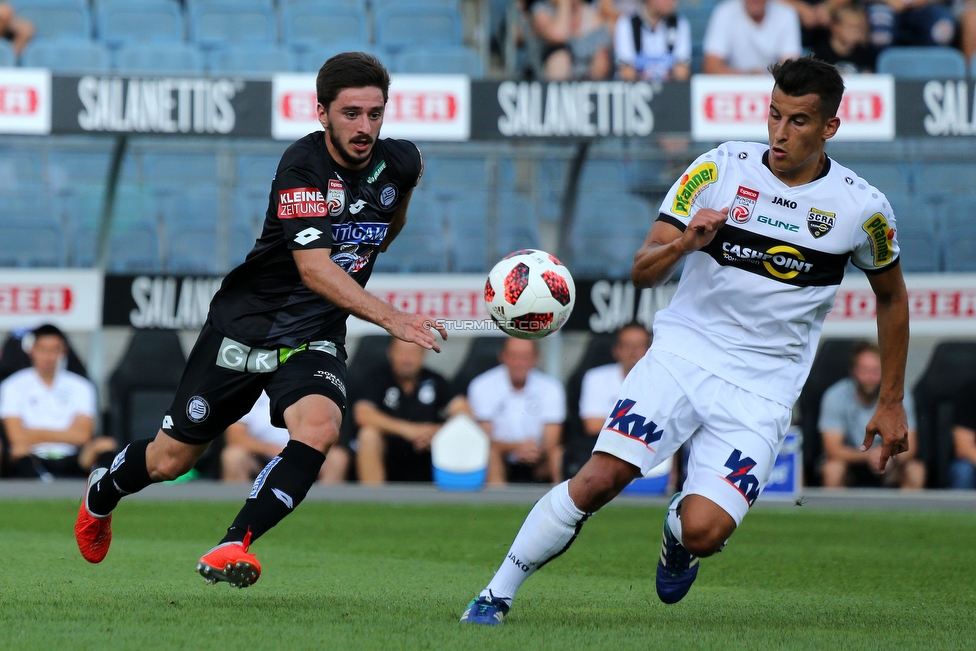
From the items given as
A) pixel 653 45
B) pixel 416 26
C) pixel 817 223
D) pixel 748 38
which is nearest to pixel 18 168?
pixel 416 26

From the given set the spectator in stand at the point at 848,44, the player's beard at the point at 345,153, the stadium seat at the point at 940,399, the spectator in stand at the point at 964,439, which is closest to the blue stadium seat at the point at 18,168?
the spectator in stand at the point at 848,44

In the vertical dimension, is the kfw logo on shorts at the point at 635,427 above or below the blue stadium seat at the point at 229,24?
below

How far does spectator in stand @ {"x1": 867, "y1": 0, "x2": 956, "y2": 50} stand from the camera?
48.0 ft

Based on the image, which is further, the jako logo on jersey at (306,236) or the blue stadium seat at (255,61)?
the blue stadium seat at (255,61)

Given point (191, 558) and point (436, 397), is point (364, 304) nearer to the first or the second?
point (191, 558)

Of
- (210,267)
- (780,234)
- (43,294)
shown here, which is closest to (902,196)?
(210,267)

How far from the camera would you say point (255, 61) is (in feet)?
45.9

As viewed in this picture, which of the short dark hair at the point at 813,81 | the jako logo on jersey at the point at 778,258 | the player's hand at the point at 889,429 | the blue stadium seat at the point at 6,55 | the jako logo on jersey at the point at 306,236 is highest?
the blue stadium seat at the point at 6,55

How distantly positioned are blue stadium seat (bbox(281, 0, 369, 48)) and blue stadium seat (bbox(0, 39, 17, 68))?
2.86m

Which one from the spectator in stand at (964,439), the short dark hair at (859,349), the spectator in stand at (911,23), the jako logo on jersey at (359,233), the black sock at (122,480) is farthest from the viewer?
the spectator in stand at (911,23)

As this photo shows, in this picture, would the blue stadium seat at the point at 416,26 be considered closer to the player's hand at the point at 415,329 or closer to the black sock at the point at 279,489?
the black sock at the point at 279,489

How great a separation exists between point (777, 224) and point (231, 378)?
213 centimetres

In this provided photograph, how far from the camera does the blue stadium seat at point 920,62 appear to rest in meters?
14.1

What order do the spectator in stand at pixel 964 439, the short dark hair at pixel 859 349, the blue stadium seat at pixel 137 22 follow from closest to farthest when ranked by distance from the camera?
the short dark hair at pixel 859 349 < the spectator in stand at pixel 964 439 < the blue stadium seat at pixel 137 22
